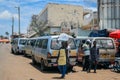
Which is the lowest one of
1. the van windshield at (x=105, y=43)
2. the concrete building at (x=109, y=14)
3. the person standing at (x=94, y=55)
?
the person standing at (x=94, y=55)

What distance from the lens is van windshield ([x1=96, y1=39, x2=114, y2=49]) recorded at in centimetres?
2095

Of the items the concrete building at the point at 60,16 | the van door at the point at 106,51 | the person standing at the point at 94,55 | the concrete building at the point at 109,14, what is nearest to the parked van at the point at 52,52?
the person standing at the point at 94,55

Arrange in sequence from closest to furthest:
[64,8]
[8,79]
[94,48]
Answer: [8,79] → [94,48] → [64,8]

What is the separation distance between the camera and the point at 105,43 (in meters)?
21.1

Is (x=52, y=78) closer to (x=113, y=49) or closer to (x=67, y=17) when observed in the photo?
(x=113, y=49)

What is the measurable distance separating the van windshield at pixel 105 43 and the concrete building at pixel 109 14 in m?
34.9

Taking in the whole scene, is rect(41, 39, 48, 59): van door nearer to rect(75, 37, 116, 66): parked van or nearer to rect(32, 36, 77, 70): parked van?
rect(32, 36, 77, 70): parked van

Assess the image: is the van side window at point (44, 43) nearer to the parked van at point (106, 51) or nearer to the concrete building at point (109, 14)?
the parked van at point (106, 51)

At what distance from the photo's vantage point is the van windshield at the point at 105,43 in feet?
68.7

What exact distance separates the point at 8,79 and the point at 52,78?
2.16m

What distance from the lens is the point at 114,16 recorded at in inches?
2233

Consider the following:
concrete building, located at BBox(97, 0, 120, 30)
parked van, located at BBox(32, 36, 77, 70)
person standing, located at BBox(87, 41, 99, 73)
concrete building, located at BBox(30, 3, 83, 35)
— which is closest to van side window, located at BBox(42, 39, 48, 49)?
parked van, located at BBox(32, 36, 77, 70)

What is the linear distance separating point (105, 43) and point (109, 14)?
36.6 m

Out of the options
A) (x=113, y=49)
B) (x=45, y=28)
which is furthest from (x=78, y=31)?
(x=113, y=49)
